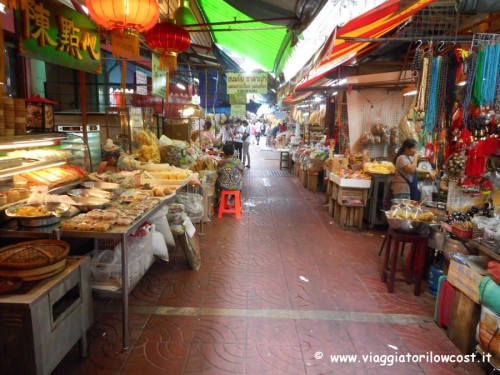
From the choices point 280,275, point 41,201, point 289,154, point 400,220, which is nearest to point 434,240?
point 400,220

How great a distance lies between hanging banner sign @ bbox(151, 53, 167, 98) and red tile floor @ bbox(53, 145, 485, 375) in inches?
142

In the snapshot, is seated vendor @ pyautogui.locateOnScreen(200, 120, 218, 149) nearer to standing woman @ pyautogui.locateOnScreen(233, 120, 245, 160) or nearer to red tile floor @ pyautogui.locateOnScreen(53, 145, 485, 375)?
standing woman @ pyautogui.locateOnScreen(233, 120, 245, 160)

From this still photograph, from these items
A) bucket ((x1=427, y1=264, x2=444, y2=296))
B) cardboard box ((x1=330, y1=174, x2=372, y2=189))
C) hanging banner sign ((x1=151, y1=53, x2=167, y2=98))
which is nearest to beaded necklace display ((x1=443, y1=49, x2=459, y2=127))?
bucket ((x1=427, y1=264, x2=444, y2=296))

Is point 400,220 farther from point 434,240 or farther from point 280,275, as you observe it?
point 280,275

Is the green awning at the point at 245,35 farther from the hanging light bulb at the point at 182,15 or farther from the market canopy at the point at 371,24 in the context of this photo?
the market canopy at the point at 371,24

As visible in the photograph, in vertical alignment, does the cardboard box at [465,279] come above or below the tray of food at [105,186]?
below

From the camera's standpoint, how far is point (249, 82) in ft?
33.9

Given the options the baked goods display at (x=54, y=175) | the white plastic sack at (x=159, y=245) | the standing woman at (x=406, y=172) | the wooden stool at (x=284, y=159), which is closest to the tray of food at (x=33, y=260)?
the baked goods display at (x=54, y=175)

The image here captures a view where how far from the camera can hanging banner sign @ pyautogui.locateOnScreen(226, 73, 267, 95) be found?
33.9ft

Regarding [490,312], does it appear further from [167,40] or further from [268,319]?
[167,40]

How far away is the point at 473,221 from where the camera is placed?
146 inches

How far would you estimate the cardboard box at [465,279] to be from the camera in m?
3.12

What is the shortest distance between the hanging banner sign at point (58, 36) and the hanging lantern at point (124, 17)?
1.76ft

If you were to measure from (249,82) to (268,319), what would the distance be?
8.12 meters
